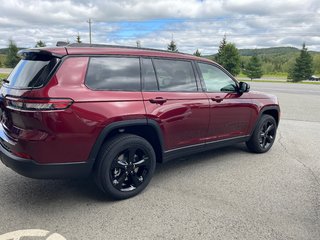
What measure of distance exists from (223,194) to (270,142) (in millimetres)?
2379

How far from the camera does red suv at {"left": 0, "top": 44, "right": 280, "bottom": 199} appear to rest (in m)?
2.91

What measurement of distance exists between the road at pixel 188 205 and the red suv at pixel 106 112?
0.37 metres

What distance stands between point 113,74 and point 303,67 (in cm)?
5442

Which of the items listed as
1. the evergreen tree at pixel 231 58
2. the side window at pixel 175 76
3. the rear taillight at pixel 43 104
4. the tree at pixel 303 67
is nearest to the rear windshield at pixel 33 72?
the rear taillight at pixel 43 104

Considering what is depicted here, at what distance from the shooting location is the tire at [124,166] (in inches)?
128

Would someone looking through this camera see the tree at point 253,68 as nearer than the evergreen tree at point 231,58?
No

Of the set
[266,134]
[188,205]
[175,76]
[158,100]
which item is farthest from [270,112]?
[188,205]

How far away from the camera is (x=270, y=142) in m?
5.62

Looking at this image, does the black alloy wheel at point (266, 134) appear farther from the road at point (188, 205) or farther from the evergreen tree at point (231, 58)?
the evergreen tree at point (231, 58)

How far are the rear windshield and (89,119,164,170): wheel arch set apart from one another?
2.63ft

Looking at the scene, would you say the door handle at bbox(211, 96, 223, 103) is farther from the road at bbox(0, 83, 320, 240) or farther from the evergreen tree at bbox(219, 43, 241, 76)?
the evergreen tree at bbox(219, 43, 241, 76)

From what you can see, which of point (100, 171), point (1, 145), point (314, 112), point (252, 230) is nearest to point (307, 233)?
point (252, 230)

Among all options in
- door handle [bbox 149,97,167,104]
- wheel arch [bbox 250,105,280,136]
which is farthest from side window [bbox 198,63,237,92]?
door handle [bbox 149,97,167,104]

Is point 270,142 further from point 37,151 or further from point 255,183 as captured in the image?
point 37,151
